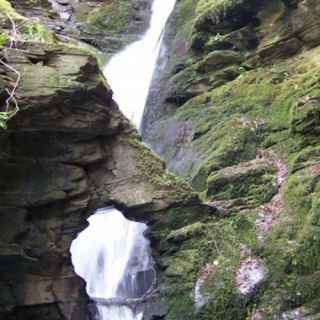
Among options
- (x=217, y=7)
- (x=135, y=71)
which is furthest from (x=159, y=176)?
(x=135, y=71)

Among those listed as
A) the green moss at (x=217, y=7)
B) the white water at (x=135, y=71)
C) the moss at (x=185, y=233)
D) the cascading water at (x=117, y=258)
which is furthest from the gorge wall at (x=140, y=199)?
the white water at (x=135, y=71)

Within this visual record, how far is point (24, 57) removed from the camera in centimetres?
1198

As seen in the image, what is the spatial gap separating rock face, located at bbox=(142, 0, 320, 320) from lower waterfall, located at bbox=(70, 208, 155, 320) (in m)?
1.56

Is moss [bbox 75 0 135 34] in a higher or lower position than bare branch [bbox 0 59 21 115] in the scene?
higher

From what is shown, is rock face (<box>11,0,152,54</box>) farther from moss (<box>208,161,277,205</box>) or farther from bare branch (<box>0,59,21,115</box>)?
bare branch (<box>0,59,21,115</box>)

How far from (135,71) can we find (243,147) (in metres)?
8.22

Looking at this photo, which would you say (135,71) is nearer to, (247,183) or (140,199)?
(247,183)

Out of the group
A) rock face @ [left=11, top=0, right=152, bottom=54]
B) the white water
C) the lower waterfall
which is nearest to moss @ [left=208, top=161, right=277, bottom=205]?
the lower waterfall

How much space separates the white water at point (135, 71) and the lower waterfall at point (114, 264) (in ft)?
14.4

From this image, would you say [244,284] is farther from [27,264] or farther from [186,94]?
[186,94]

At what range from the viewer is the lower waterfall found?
13555 mm

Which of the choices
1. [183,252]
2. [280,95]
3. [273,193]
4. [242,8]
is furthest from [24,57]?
[242,8]

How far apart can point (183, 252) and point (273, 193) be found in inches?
98.1

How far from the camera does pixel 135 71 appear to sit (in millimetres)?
22625
